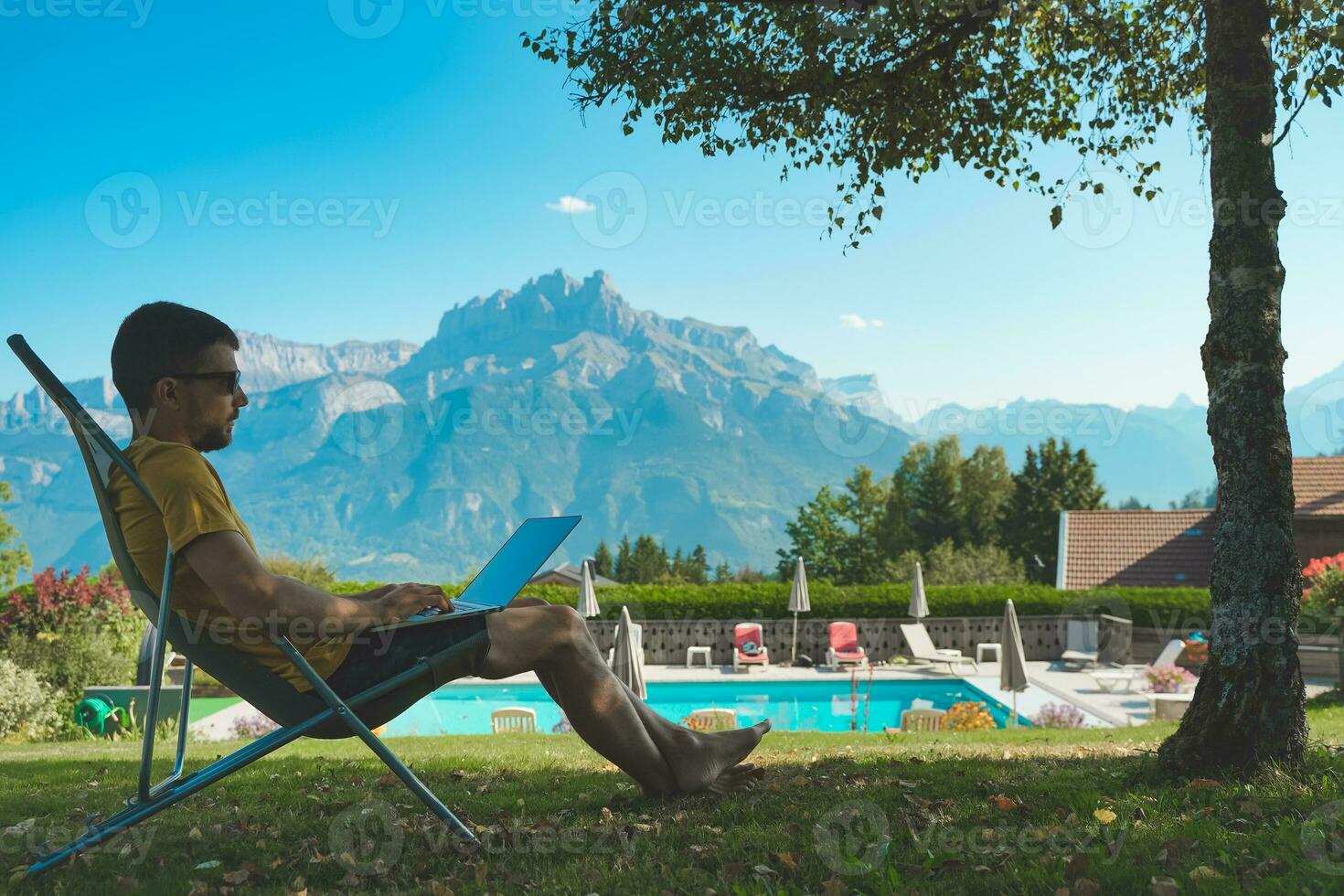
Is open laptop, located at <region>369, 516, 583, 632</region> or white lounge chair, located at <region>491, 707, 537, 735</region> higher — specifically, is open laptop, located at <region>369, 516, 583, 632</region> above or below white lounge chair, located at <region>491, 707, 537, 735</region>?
above

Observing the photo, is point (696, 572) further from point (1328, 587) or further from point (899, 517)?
point (1328, 587)

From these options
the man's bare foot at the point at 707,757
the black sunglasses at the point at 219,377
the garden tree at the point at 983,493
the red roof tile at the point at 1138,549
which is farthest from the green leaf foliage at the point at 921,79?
the garden tree at the point at 983,493

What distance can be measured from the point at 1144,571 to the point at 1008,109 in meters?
24.6

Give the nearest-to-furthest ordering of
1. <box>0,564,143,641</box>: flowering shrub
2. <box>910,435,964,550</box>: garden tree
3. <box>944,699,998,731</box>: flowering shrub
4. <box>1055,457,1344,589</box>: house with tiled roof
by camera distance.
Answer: <box>944,699,998,731</box>: flowering shrub, <box>0,564,143,641</box>: flowering shrub, <box>1055,457,1344,589</box>: house with tiled roof, <box>910,435,964,550</box>: garden tree

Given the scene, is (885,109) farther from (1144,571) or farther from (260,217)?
(1144,571)

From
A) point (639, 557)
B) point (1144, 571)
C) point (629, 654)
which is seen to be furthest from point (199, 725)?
point (639, 557)

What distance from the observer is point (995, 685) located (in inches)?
713

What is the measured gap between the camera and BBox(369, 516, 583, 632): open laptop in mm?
3025

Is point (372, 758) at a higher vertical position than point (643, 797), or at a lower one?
lower

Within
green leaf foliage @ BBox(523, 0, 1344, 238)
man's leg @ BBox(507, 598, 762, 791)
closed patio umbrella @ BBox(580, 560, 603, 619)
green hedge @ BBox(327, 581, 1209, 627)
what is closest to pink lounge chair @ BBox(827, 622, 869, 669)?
green hedge @ BBox(327, 581, 1209, 627)

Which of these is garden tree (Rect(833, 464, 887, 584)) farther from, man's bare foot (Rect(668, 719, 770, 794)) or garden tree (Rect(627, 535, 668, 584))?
man's bare foot (Rect(668, 719, 770, 794))

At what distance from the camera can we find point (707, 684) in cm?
1936

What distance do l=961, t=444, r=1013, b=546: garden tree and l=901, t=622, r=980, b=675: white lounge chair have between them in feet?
118

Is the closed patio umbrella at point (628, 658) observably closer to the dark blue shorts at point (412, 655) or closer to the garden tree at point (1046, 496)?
the dark blue shorts at point (412, 655)
